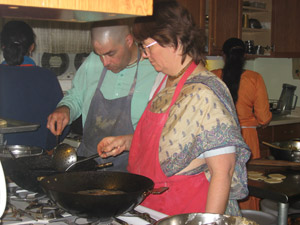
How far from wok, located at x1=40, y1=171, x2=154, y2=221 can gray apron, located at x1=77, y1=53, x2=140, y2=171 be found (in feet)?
2.19

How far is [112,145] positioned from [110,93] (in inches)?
20.1

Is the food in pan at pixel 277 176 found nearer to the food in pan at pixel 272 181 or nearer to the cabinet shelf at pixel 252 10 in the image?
the food in pan at pixel 272 181

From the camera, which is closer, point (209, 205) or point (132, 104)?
point (209, 205)

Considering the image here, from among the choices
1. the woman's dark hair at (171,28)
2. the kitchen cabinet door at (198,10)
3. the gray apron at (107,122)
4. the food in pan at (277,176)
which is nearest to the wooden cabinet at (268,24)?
the kitchen cabinet door at (198,10)

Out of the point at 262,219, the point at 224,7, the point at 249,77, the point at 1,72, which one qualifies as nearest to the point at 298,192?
the point at 262,219

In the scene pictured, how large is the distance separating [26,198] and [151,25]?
686 mm

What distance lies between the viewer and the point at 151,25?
1441 millimetres

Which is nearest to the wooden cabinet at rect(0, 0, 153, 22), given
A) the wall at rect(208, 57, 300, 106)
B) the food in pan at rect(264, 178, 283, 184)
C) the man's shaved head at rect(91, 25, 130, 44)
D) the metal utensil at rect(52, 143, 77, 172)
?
the metal utensil at rect(52, 143, 77, 172)

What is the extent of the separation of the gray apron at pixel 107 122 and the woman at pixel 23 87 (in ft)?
2.21

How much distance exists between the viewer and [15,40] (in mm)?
2604

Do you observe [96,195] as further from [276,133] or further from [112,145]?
[276,133]

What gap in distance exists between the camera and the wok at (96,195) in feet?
3.59

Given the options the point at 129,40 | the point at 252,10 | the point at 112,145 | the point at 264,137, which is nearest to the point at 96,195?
the point at 112,145

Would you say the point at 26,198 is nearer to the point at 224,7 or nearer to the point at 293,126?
the point at 224,7
